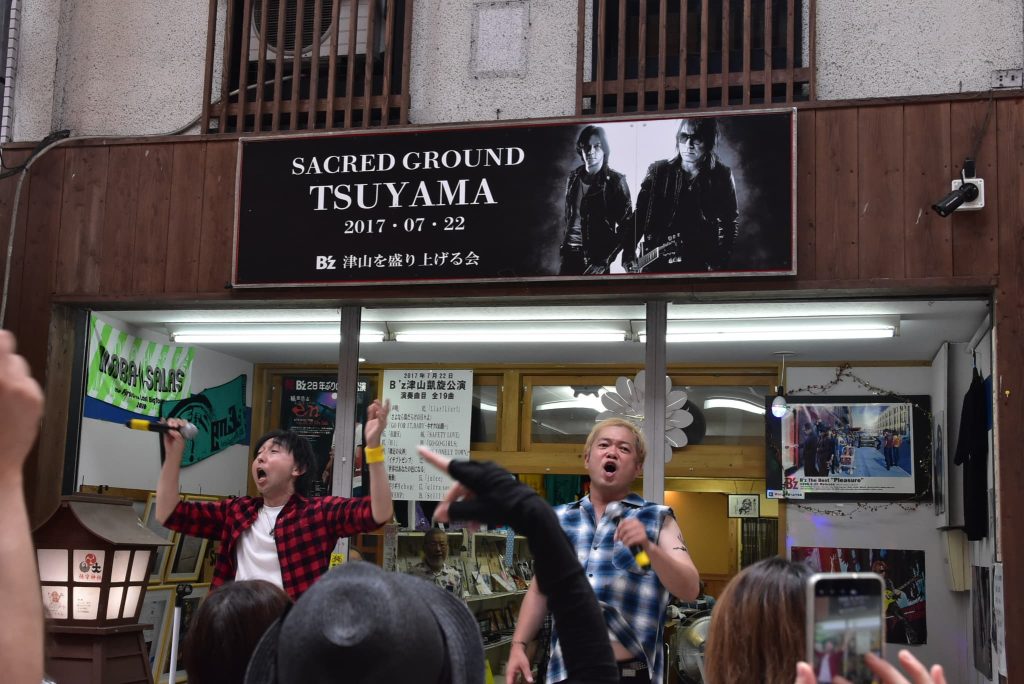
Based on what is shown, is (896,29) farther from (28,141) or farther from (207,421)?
(28,141)

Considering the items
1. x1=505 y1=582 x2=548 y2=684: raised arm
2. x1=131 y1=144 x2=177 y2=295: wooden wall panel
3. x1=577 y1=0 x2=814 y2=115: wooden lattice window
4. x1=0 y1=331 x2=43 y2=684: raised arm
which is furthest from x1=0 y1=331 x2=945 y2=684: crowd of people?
x1=131 y1=144 x2=177 y2=295: wooden wall panel

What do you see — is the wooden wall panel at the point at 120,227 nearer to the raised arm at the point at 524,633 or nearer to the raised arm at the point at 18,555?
the raised arm at the point at 524,633

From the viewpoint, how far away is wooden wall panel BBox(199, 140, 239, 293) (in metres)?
7.28

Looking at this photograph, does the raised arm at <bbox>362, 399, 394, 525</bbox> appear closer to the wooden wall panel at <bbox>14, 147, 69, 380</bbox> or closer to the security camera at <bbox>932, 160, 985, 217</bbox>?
the security camera at <bbox>932, 160, 985, 217</bbox>

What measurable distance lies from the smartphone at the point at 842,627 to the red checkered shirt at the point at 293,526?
10.8 feet

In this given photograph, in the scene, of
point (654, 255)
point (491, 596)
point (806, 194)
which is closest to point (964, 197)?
point (806, 194)

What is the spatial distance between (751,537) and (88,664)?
11.3 ft

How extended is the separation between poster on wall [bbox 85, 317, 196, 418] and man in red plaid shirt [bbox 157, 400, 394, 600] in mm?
2702

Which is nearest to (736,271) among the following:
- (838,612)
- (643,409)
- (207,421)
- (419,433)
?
(643,409)

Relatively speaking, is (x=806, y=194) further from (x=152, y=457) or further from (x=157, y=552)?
(x=157, y=552)

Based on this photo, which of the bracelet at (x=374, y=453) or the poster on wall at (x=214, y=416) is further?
the poster on wall at (x=214, y=416)

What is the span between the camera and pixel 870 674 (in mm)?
1592

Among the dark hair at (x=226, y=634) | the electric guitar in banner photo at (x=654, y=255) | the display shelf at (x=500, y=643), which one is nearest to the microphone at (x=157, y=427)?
the dark hair at (x=226, y=634)

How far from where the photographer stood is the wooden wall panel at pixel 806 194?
641 centimetres
